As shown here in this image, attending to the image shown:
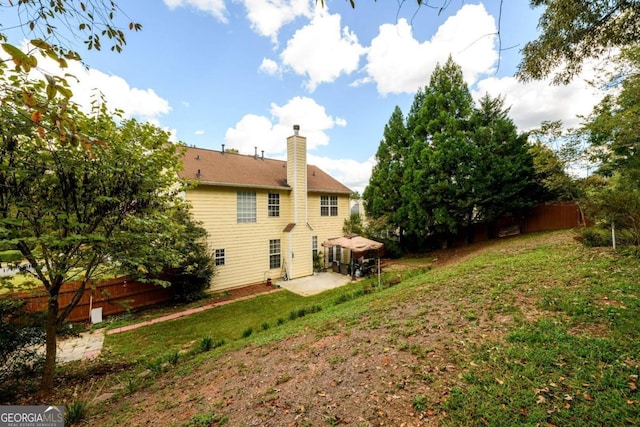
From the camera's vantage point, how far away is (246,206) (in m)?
13.5

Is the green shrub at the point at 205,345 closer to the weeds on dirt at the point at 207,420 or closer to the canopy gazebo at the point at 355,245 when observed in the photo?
the weeds on dirt at the point at 207,420

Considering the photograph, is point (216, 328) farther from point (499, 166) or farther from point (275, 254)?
point (499, 166)

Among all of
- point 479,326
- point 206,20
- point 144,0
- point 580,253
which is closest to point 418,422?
point 479,326

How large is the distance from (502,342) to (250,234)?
38.9ft

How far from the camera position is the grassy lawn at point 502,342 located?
100 inches

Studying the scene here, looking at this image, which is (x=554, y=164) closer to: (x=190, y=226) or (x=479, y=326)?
(x=479, y=326)

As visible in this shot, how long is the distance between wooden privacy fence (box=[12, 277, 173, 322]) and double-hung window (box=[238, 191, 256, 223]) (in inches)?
185

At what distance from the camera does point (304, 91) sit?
1325 cm

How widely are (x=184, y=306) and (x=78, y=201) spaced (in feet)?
24.8

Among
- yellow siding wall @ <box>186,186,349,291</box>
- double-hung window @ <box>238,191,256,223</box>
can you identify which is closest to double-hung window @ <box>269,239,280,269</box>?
yellow siding wall @ <box>186,186,349,291</box>

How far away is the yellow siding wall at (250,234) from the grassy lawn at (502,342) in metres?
5.14

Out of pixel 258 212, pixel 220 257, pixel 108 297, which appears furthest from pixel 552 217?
pixel 108 297

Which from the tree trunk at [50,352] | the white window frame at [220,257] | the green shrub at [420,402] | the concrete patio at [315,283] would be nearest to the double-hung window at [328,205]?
the concrete patio at [315,283]

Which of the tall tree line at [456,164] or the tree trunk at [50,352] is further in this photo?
the tall tree line at [456,164]
